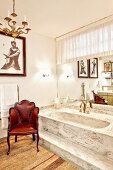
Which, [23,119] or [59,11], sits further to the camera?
[23,119]

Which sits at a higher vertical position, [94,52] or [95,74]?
[94,52]

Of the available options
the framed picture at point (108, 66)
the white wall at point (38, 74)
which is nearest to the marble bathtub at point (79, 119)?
the white wall at point (38, 74)

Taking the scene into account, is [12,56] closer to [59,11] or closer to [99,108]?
[59,11]

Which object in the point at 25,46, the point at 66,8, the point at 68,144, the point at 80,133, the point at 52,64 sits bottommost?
the point at 68,144

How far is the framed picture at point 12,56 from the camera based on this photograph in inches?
136

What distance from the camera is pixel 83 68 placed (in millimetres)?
4145

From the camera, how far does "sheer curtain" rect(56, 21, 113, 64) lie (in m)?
3.40

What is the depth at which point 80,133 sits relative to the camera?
8.56 feet

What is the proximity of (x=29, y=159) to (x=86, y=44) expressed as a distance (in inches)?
115

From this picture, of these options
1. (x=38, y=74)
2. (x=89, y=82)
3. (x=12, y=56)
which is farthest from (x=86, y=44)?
(x=12, y=56)

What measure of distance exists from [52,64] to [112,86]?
6.19ft

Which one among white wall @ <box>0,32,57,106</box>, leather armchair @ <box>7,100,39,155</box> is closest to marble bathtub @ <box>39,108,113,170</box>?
leather armchair @ <box>7,100,39,155</box>

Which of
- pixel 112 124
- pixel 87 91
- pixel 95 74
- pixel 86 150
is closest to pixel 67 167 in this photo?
pixel 86 150

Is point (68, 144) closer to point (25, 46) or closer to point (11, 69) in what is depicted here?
point (11, 69)
